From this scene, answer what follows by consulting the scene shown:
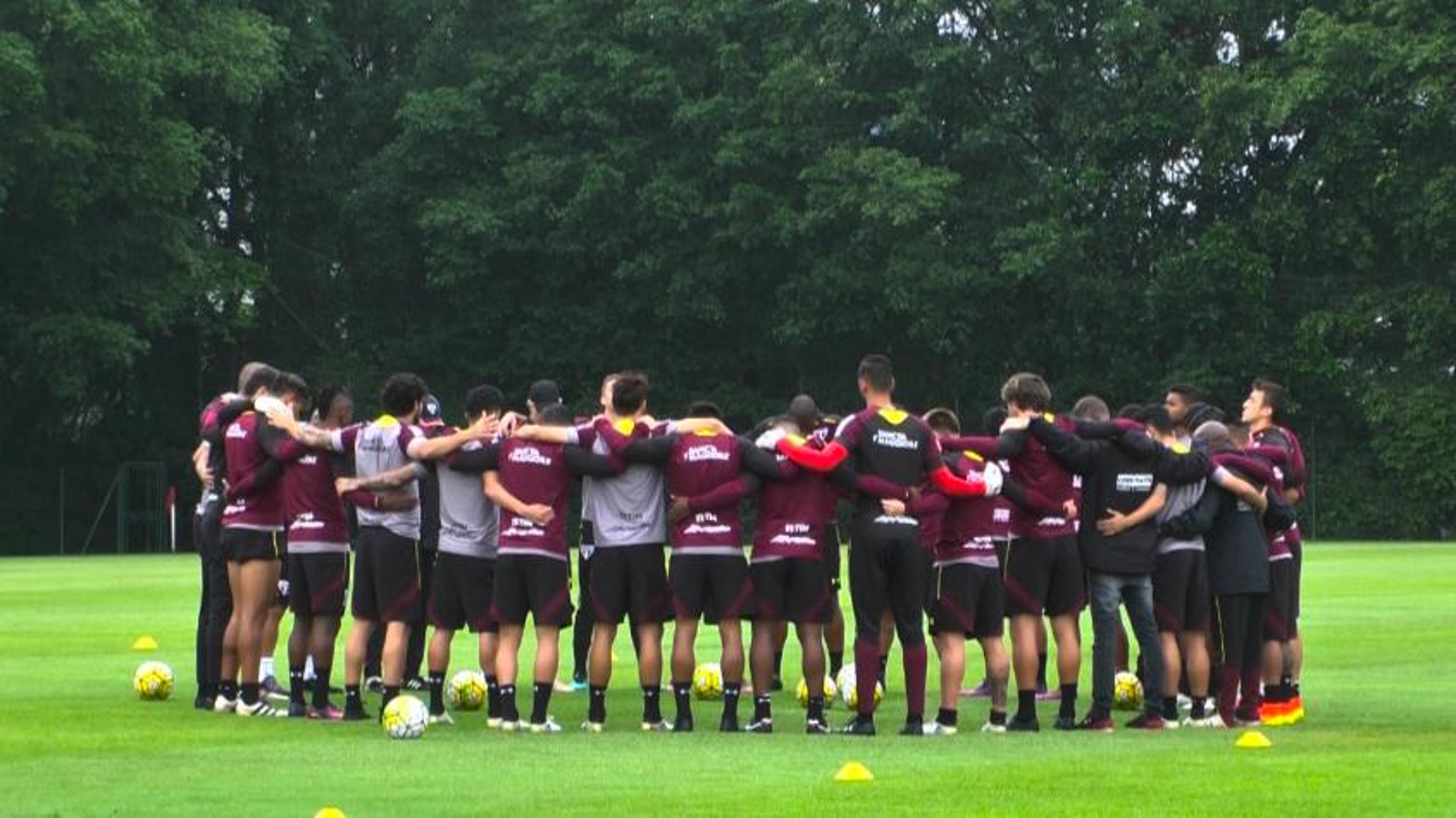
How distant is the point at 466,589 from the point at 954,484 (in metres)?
3.27

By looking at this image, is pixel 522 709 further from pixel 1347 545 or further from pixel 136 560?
pixel 1347 545

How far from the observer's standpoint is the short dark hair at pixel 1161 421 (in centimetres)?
1759

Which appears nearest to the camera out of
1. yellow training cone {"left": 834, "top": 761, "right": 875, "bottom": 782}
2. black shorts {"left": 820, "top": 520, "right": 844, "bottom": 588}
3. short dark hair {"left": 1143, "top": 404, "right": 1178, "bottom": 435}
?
yellow training cone {"left": 834, "top": 761, "right": 875, "bottom": 782}

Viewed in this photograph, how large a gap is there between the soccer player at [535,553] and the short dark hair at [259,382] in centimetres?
196

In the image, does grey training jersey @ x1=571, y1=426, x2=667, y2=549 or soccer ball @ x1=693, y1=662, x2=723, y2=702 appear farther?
soccer ball @ x1=693, y1=662, x2=723, y2=702

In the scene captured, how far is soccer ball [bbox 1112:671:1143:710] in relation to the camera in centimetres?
1898

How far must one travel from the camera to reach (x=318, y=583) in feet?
59.0

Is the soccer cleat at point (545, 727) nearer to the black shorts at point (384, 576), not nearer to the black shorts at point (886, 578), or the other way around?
the black shorts at point (384, 576)

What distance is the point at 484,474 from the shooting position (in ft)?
56.6

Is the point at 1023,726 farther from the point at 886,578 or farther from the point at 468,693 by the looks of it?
the point at 468,693

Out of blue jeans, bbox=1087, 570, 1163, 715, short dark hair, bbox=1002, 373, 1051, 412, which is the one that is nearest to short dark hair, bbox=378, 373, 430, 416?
short dark hair, bbox=1002, 373, 1051, 412

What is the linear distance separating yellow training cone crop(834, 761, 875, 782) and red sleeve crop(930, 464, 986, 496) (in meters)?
2.98

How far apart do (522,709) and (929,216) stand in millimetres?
40282

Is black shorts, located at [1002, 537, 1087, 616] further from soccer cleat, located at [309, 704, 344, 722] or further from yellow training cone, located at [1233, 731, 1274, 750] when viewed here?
soccer cleat, located at [309, 704, 344, 722]
